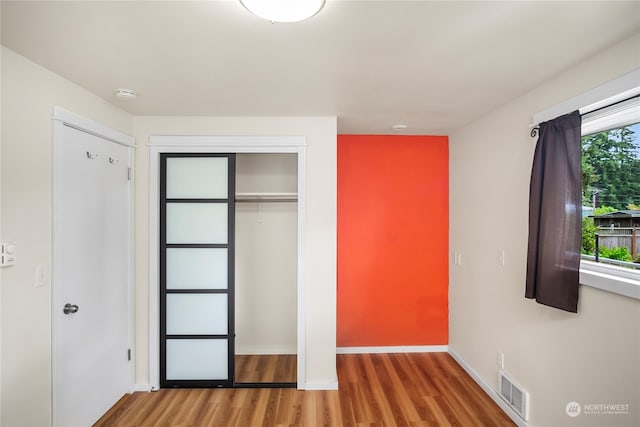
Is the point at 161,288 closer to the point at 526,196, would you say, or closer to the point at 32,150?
the point at 32,150

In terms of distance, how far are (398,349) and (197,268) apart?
2.49m

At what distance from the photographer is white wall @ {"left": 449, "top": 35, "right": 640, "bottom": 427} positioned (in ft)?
5.48

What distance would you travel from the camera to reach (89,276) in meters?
2.35

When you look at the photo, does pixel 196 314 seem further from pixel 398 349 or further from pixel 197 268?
pixel 398 349

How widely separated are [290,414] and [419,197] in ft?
8.62

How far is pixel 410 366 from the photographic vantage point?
11.1ft

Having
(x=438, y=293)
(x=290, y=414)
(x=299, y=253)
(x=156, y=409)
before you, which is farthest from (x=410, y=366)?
(x=156, y=409)

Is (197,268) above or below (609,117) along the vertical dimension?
below

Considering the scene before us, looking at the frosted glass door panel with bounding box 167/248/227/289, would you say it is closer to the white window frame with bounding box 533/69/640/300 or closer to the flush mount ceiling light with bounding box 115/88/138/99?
the flush mount ceiling light with bounding box 115/88/138/99

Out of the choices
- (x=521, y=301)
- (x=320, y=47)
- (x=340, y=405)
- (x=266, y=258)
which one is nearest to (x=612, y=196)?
(x=521, y=301)

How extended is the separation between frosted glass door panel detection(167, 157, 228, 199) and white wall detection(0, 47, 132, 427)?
1.03 meters

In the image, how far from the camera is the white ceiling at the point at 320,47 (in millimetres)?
1387

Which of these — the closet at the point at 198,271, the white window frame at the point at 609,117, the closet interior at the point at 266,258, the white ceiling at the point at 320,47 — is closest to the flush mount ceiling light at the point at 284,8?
the white ceiling at the point at 320,47

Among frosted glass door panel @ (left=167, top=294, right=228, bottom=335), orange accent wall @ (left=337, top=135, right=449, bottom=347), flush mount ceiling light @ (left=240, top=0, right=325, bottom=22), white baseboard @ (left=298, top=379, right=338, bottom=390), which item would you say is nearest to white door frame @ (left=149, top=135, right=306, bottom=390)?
white baseboard @ (left=298, top=379, right=338, bottom=390)
